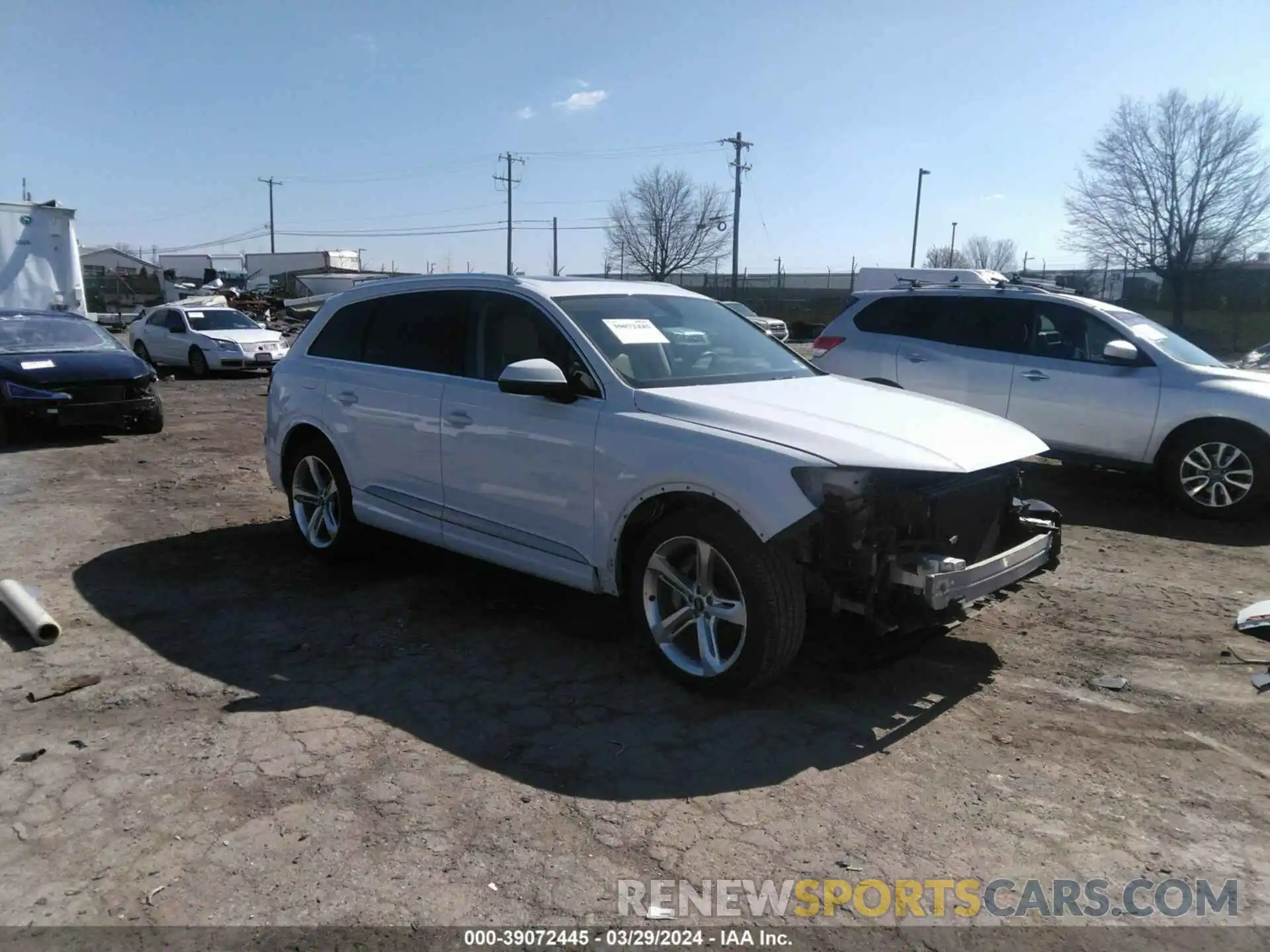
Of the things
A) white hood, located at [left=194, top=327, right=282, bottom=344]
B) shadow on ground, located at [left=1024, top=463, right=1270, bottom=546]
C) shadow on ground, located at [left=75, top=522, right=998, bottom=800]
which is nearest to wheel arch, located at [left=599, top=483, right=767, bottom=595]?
shadow on ground, located at [left=75, top=522, right=998, bottom=800]

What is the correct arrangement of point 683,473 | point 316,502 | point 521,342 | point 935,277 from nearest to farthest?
point 683,473 < point 521,342 < point 316,502 < point 935,277

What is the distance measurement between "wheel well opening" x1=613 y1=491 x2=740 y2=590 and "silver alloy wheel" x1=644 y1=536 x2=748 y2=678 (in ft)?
0.54

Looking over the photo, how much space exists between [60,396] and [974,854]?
35.6 ft

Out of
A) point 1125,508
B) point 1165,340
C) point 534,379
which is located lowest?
point 1125,508

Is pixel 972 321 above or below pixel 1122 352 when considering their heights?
above

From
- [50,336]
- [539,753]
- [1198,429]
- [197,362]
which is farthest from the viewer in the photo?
[197,362]

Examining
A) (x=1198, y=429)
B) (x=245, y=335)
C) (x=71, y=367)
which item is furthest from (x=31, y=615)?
(x=245, y=335)

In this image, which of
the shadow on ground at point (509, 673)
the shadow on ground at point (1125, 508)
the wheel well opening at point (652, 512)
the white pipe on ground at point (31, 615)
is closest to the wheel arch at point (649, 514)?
the wheel well opening at point (652, 512)

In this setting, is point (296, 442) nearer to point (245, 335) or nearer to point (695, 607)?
point (695, 607)

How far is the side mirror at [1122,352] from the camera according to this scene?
7938mm

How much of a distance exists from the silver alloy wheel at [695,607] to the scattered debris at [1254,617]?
2969 mm

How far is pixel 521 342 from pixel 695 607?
5.79 feet

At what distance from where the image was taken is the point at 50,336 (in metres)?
11.4

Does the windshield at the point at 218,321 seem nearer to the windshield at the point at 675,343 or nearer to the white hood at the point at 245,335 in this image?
the white hood at the point at 245,335
